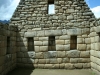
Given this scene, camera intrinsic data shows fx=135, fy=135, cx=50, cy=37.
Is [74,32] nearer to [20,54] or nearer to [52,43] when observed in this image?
[52,43]

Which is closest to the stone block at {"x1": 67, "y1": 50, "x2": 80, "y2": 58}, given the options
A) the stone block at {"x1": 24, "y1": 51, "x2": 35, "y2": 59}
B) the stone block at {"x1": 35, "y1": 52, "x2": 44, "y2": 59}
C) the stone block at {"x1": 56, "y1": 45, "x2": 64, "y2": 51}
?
the stone block at {"x1": 56, "y1": 45, "x2": 64, "y2": 51}

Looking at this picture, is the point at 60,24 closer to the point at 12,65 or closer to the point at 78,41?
the point at 78,41

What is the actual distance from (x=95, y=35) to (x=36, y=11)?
3.48 metres

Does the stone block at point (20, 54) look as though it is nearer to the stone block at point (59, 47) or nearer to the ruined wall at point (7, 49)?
the ruined wall at point (7, 49)

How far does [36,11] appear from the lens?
7664 millimetres

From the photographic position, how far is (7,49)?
6.61m

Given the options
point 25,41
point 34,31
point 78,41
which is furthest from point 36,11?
point 78,41

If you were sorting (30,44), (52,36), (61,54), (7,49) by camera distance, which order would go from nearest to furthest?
(7,49) < (61,54) < (52,36) < (30,44)

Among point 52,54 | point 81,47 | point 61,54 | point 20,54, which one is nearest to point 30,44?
point 20,54

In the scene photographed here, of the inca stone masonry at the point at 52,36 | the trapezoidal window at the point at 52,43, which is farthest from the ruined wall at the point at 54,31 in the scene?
the trapezoidal window at the point at 52,43

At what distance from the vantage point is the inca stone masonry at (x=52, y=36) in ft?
23.2

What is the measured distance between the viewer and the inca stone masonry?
7078 millimetres

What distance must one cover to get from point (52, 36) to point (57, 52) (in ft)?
3.02

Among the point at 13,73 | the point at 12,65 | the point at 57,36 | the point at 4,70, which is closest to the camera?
the point at 4,70
